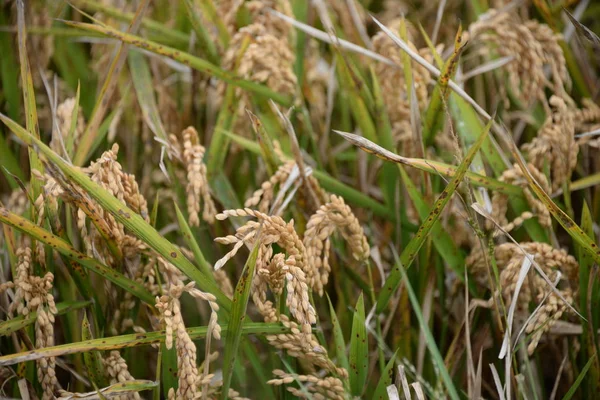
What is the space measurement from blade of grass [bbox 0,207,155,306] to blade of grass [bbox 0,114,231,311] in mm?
103

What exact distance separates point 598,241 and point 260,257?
0.82 m

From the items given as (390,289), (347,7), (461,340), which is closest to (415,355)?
(461,340)

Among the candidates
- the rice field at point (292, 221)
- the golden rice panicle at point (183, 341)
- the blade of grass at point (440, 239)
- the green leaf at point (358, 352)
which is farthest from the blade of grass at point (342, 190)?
the golden rice panicle at point (183, 341)

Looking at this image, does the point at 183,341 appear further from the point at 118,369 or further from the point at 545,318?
the point at 545,318

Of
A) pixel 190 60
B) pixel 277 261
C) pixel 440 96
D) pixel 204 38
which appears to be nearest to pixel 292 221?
pixel 277 261

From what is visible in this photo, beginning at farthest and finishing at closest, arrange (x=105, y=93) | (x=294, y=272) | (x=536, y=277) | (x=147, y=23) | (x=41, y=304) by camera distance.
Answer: (x=147, y=23) < (x=105, y=93) < (x=536, y=277) < (x=41, y=304) < (x=294, y=272)

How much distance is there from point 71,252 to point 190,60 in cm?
46

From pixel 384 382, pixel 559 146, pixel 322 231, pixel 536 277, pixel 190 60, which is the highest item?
pixel 190 60

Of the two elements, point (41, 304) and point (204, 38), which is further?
point (204, 38)

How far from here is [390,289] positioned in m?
0.96

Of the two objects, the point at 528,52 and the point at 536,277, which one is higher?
the point at 528,52

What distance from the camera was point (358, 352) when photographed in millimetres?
903

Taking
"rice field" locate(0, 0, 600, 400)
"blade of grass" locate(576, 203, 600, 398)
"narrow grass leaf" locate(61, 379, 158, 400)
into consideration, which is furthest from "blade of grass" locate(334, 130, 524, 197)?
"narrow grass leaf" locate(61, 379, 158, 400)

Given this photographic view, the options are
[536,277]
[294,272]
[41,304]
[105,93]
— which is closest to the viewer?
[294,272]
